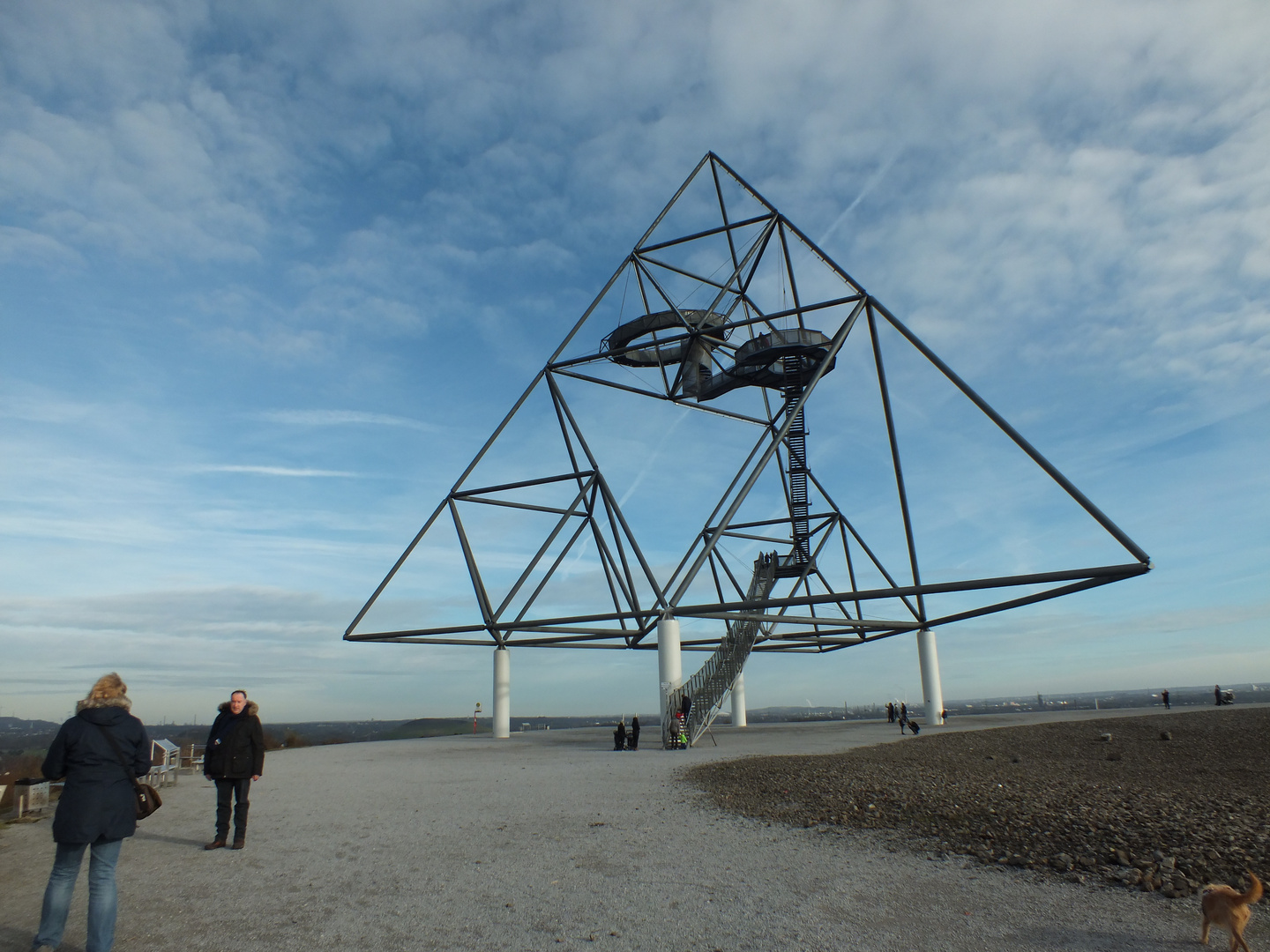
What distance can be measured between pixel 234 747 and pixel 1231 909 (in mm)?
8063

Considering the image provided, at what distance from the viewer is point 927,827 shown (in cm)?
762

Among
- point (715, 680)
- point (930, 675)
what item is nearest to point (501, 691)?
point (715, 680)

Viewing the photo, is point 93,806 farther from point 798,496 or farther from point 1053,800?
point 798,496

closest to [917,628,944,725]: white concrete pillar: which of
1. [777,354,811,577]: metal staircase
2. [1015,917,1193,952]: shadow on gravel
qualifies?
[777,354,811,577]: metal staircase

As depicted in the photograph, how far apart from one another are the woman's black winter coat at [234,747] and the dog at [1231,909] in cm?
762

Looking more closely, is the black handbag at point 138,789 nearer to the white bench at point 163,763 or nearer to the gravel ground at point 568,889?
the gravel ground at point 568,889

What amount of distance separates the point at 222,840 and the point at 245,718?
126 centimetres

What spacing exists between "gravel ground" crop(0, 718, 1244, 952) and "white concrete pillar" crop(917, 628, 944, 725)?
19.3 m

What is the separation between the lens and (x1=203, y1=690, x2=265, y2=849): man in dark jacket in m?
7.53

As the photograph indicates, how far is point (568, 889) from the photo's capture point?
6016mm

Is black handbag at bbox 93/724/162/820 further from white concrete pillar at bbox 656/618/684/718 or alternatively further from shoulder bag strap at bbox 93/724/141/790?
white concrete pillar at bbox 656/618/684/718

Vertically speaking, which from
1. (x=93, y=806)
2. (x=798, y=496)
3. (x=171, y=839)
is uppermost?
(x=798, y=496)

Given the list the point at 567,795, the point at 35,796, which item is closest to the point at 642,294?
the point at 567,795

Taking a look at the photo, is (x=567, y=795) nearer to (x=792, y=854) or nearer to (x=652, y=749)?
(x=792, y=854)
